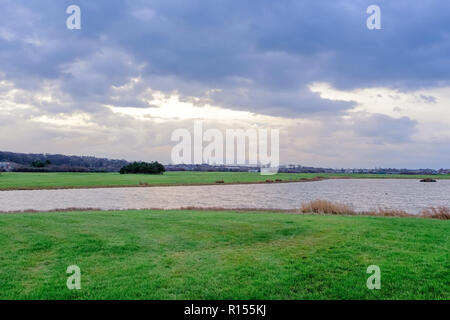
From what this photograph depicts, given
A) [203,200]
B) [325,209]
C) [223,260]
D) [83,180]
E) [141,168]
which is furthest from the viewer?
[141,168]

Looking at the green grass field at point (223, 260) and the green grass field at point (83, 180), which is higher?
the green grass field at point (223, 260)

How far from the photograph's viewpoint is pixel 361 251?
31.3 ft

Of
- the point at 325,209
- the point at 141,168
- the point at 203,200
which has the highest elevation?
the point at 141,168

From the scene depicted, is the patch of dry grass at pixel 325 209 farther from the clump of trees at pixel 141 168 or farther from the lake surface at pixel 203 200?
the clump of trees at pixel 141 168

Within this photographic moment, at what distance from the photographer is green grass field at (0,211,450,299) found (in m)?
6.87

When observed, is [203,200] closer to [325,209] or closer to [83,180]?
[325,209]

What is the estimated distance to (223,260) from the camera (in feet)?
29.3

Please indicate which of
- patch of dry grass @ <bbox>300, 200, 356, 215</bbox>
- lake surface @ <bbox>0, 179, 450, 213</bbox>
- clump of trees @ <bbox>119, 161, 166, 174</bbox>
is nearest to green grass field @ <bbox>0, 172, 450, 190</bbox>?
lake surface @ <bbox>0, 179, 450, 213</bbox>

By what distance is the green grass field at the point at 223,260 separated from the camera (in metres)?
6.87

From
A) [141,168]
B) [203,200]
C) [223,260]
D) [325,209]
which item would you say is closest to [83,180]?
[203,200]

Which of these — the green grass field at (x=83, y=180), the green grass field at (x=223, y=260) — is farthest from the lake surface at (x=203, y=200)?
the green grass field at (x=223, y=260)

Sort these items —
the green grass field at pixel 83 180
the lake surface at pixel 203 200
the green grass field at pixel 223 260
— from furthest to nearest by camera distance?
the green grass field at pixel 83 180, the lake surface at pixel 203 200, the green grass field at pixel 223 260
